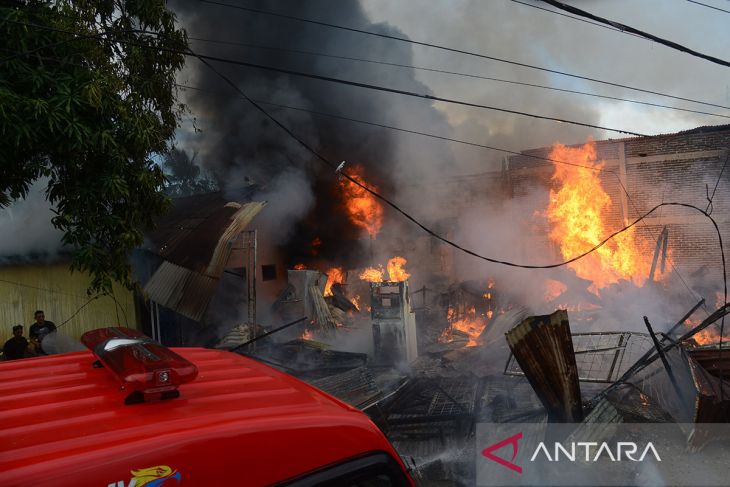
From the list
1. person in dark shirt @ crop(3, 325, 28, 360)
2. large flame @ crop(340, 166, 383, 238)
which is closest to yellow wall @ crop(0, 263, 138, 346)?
person in dark shirt @ crop(3, 325, 28, 360)

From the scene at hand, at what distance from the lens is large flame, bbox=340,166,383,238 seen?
58.3ft

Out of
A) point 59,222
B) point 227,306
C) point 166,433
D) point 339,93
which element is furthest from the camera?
point 339,93

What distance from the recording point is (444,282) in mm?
18953

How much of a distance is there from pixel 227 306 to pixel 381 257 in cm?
762

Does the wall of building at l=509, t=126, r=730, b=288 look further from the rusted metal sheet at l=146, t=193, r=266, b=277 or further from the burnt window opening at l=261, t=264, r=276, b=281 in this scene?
the rusted metal sheet at l=146, t=193, r=266, b=277

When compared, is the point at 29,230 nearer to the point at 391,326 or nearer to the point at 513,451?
the point at 391,326

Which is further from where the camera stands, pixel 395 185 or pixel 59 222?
pixel 395 185

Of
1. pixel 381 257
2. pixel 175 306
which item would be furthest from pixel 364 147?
pixel 175 306

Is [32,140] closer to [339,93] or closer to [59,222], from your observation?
[59,222]

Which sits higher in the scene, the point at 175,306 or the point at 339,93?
the point at 339,93

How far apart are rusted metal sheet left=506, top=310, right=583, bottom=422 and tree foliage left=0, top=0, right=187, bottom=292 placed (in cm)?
453

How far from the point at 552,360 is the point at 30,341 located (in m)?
8.42

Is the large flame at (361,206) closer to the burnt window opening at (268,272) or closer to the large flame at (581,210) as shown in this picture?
the burnt window opening at (268,272)

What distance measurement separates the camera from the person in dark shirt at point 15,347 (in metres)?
7.13
